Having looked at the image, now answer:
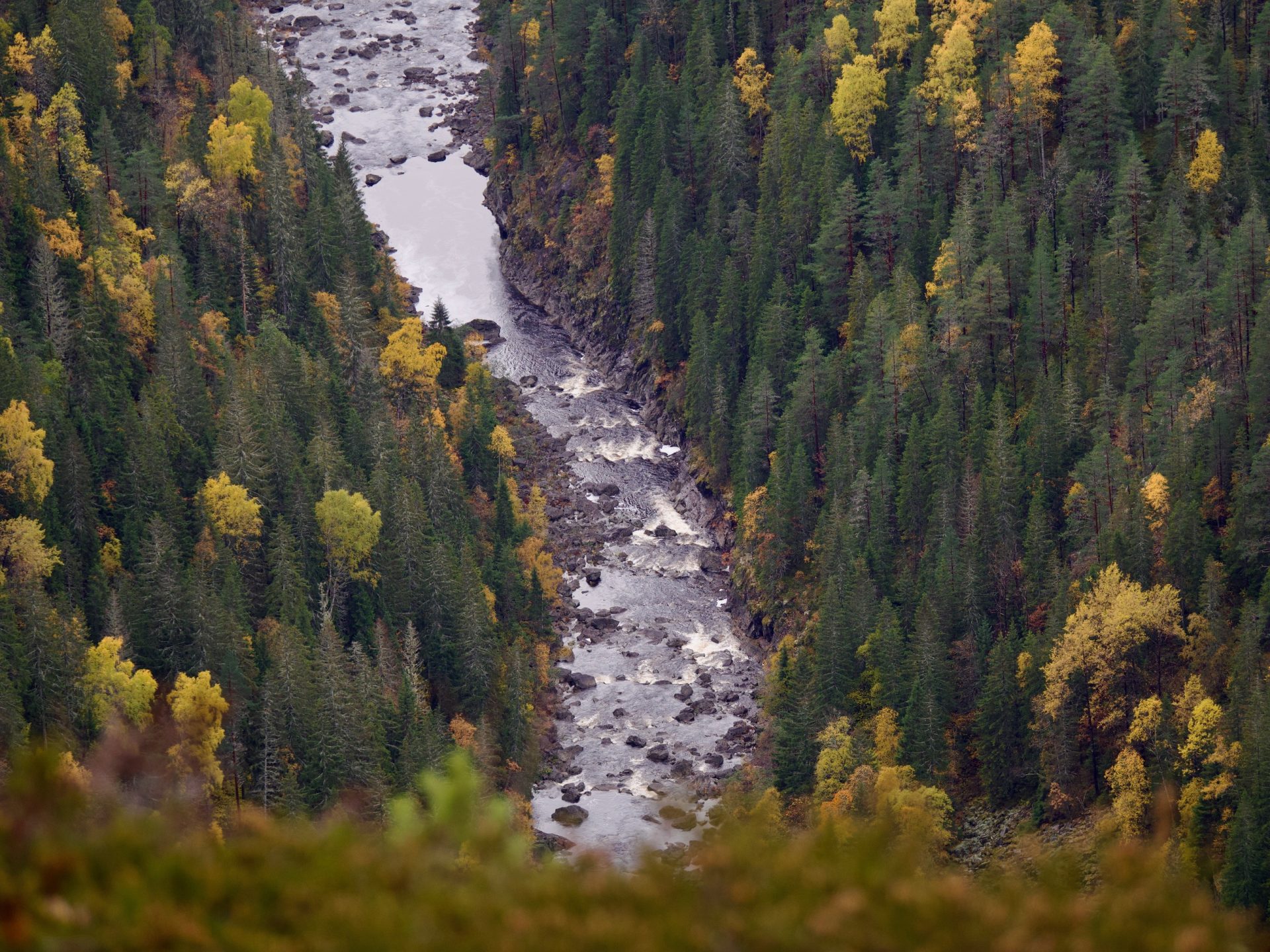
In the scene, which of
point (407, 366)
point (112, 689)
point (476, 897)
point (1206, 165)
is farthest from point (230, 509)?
point (476, 897)

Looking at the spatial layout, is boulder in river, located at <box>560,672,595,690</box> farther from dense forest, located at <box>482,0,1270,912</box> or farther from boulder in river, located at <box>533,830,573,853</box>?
boulder in river, located at <box>533,830,573,853</box>

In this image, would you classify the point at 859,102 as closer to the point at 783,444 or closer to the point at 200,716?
the point at 783,444

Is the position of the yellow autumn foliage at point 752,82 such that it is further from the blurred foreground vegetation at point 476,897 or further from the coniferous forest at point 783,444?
the blurred foreground vegetation at point 476,897

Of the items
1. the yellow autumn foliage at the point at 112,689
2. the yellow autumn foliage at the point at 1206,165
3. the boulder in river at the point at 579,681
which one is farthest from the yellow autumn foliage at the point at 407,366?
the yellow autumn foliage at the point at 1206,165

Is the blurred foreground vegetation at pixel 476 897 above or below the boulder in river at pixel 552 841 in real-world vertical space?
above

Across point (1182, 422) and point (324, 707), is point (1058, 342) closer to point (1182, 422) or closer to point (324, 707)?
point (1182, 422)
